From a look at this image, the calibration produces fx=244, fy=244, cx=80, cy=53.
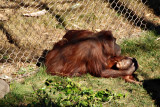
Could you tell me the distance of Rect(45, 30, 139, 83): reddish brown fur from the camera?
322cm

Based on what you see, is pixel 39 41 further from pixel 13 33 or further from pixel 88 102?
pixel 88 102

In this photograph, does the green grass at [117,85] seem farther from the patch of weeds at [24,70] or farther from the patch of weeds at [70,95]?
the patch of weeds at [24,70]

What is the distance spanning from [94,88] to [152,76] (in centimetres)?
87

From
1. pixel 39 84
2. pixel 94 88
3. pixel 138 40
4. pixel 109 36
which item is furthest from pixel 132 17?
pixel 39 84

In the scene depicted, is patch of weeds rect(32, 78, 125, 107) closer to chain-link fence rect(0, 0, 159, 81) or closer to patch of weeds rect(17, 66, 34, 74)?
patch of weeds rect(17, 66, 34, 74)

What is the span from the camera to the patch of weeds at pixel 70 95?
265 centimetres

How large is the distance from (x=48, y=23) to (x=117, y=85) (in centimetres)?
179

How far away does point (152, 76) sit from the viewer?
11.0 feet

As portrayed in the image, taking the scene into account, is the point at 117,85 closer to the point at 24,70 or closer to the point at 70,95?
the point at 70,95

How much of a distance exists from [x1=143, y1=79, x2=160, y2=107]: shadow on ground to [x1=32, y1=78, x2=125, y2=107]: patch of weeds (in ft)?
1.27

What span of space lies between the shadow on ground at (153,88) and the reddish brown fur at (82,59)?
269 mm

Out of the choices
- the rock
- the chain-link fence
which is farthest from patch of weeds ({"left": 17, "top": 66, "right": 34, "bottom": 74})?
the rock

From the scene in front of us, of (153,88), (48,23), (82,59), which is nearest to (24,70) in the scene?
(82,59)

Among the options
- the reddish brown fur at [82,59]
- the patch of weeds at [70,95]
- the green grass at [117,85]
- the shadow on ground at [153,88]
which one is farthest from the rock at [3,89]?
the shadow on ground at [153,88]
